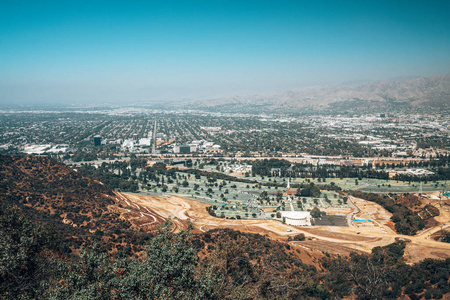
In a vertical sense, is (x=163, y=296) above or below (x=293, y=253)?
above

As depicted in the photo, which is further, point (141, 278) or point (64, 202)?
point (64, 202)

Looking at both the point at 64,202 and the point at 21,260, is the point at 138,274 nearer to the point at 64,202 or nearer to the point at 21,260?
the point at 21,260

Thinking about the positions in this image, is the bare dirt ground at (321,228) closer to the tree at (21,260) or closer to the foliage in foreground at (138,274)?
the foliage in foreground at (138,274)

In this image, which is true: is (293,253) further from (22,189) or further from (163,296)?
(22,189)

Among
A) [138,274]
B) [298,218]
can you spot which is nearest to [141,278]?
[138,274]

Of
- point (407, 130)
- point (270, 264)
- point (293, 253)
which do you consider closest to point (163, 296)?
point (270, 264)

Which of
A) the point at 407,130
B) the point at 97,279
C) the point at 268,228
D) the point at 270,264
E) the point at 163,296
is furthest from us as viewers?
the point at 407,130

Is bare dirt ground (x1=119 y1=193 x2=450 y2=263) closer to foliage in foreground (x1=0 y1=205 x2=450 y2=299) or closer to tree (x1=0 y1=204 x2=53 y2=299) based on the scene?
foliage in foreground (x1=0 y1=205 x2=450 y2=299)
